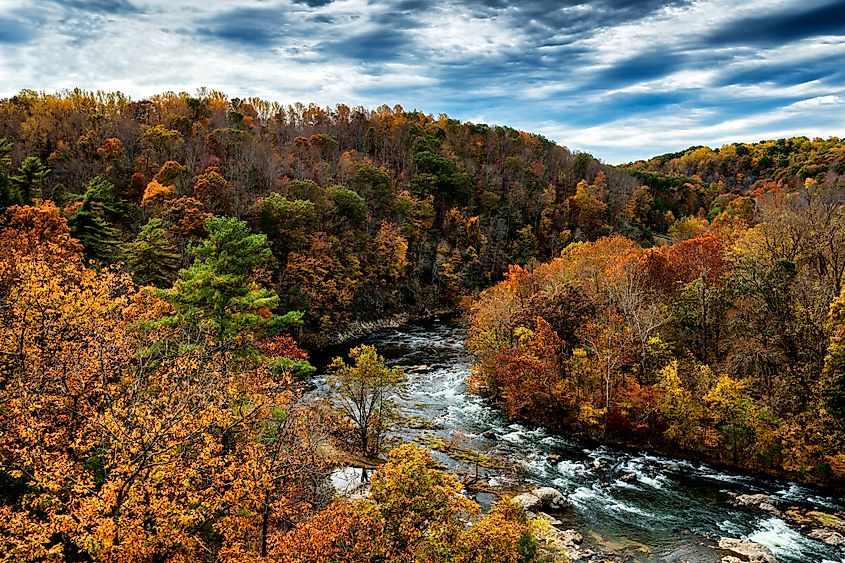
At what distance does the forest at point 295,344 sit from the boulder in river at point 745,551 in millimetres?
8210

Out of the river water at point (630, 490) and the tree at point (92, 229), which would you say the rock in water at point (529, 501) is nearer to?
the river water at point (630, 490)

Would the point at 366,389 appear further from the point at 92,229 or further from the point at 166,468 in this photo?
the point at 92,229

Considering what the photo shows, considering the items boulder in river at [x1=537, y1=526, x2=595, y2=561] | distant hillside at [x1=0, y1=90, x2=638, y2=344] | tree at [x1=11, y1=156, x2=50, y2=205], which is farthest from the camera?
distant hillside at [x1=0, y1=90, x2=638, y2=344]

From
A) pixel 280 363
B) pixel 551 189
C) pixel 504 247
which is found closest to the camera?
pixel 280 363

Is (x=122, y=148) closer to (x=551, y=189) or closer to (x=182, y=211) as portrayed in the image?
(x=182, y=211)

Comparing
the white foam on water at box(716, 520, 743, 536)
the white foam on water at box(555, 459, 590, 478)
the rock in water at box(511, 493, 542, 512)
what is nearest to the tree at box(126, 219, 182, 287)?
the rock in water at box(511, 493, 542, 512)

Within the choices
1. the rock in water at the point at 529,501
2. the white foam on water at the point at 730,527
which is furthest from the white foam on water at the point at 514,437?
the white foam on water at the point at 730,527

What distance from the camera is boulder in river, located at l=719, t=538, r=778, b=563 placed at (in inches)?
784

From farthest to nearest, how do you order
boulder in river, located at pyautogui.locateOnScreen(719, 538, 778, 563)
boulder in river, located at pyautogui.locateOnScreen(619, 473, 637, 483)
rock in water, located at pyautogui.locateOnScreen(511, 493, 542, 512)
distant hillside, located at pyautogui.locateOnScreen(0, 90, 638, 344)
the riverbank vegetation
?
distant hillside, located at pyautogui.locateOnScreen(0, 90, 638, 344), the riverbank vegetation, boulder in river, located at pyautogui.locateOnScreen(619, 473, 637, 483), rock in water, located at pyautogui.locateOnScreen(511, 493, 542, 512), boulder in river, located at pyautogui.locateOnScreen(719, 538, 778, 563)

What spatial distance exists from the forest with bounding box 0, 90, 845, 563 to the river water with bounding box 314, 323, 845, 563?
6.34ft

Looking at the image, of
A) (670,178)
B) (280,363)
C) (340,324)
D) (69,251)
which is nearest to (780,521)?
(280,363)

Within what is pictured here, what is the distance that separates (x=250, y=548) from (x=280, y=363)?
33.6 ft

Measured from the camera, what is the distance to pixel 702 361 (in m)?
33.3

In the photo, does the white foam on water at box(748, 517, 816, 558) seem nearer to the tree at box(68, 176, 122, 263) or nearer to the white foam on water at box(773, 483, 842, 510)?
the white foam on water at box(773, 483, 842, 510)
